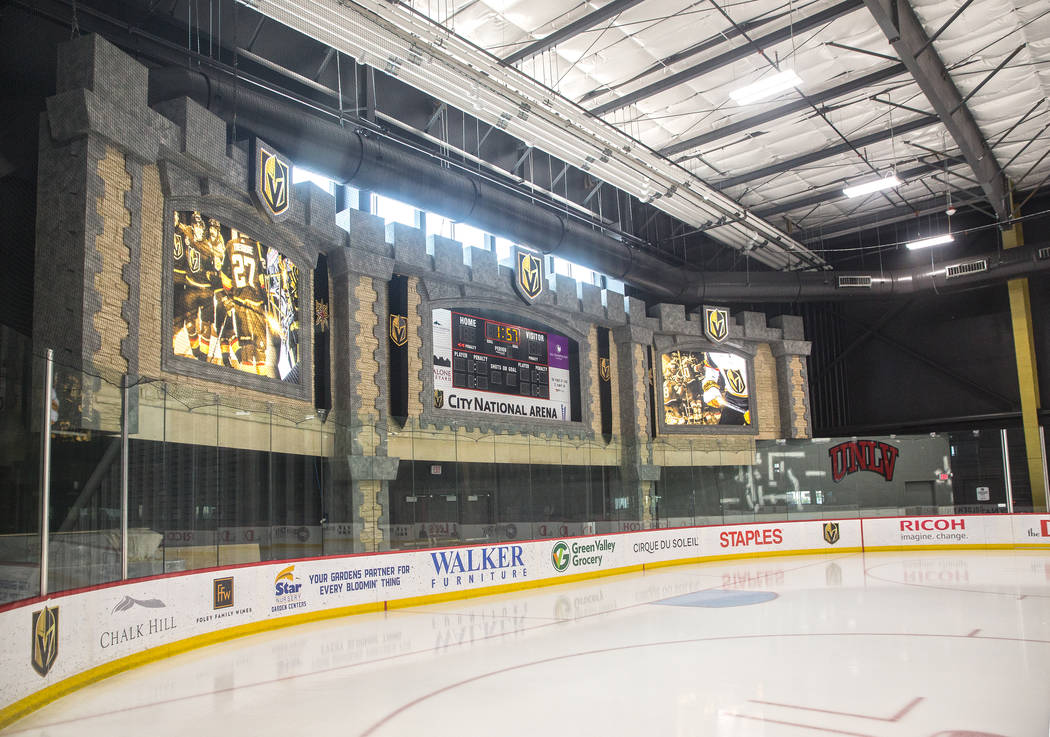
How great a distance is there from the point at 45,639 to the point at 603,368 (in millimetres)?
20882

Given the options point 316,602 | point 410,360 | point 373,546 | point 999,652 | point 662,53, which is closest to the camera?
point 999,652

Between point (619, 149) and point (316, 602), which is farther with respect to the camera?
point (619, 149)

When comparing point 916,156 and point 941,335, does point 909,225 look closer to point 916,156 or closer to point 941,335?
point 941,335

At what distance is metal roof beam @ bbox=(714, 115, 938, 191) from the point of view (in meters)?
22.2

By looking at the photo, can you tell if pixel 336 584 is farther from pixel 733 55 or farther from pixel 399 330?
pixel 733 55

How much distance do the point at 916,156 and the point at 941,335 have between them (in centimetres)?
1049

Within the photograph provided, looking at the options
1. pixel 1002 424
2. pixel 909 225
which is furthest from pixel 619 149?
pixel 1002 424

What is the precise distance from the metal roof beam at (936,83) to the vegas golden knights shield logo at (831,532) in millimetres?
10519

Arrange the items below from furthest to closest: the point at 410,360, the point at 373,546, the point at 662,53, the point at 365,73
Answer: the point at 410,360 < the point at 365,73 < the point at 662,53 < the point at 373,546

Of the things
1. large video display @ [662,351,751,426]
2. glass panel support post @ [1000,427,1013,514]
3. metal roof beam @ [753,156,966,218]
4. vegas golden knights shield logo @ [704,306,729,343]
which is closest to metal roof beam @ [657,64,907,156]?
metal roof beam @ [753,156,966,218]

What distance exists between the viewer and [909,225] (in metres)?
32.8

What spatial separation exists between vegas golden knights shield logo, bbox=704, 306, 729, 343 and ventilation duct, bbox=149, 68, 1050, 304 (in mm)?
700

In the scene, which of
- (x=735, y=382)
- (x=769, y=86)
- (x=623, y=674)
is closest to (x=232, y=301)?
(x=769, y=86)

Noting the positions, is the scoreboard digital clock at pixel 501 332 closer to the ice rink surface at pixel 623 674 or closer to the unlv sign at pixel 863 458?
the unlv sign at pixel 863 458
